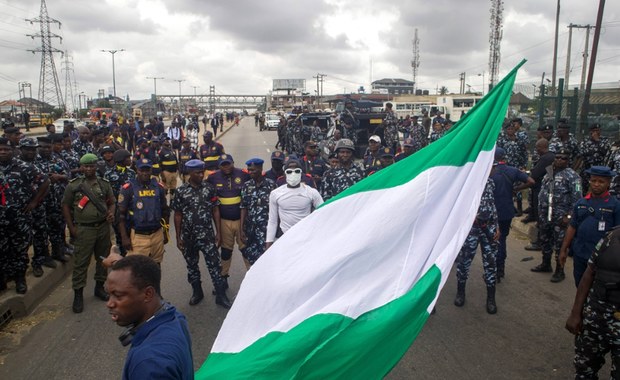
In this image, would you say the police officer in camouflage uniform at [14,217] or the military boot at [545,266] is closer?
the police officer in camouflage uniform at [14,217]

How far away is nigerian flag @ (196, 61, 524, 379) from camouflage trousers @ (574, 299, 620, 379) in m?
1.27

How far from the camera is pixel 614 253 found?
3168 millimetres

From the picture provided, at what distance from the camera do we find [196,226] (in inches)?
227

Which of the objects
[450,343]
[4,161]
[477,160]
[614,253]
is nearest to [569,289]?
[450,343]

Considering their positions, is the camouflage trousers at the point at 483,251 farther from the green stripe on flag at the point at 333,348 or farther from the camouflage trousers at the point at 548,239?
the green stripe on flag at the point at 333,348

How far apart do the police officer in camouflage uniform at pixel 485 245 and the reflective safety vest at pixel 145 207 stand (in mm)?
3782

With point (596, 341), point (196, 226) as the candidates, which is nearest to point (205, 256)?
point (196, 226)

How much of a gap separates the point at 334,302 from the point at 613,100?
1641 centimetres

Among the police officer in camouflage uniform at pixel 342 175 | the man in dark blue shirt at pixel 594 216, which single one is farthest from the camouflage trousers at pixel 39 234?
the man in dark blue shirt at pixel 594 216

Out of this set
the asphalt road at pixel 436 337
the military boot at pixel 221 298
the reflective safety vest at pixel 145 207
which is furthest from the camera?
the military boot at pixel 221 298

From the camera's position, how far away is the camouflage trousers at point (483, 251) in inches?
220

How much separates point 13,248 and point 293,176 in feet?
12.3

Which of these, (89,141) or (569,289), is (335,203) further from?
(89,141)

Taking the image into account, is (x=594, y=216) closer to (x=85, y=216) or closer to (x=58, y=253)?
(x=85, y=216)
